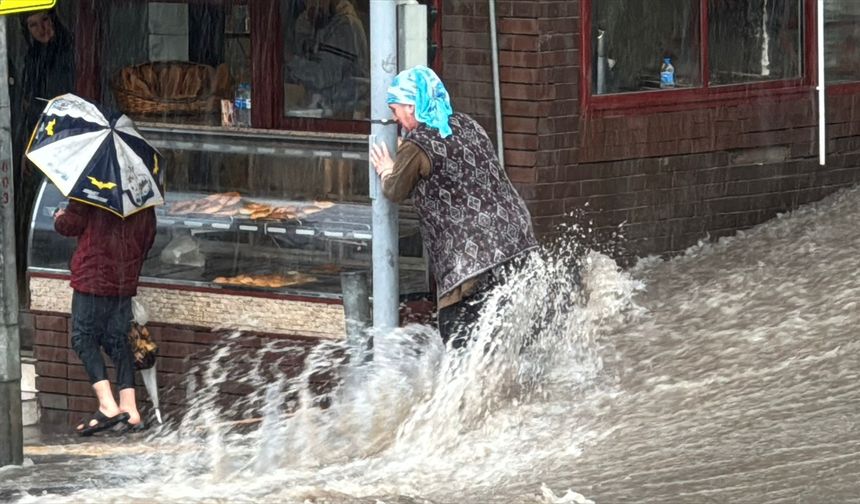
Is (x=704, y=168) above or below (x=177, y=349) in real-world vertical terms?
above

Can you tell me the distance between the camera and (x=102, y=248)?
9.84 metres

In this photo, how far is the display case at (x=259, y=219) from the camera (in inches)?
398

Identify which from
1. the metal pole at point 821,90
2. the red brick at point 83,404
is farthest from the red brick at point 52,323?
the metal pole at point 821,90

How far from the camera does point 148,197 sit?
9859 mm

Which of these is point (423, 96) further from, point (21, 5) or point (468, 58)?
point (468, 58)

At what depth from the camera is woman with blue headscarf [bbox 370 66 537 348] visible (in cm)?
818

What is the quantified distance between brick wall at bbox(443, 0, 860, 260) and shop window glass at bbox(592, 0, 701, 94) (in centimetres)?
21

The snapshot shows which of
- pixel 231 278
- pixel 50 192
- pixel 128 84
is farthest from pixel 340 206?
pixel 128 84

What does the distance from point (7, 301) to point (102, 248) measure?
992 mm

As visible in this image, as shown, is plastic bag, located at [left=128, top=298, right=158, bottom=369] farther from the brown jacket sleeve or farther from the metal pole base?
the brown jacket sleeve

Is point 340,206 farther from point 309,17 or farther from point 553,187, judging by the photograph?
point 309,17

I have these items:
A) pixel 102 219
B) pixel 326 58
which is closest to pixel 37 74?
pixel 326 58

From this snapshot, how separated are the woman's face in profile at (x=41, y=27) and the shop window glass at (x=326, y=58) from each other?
73.7 inches

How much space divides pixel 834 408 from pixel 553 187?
9.97 feet
